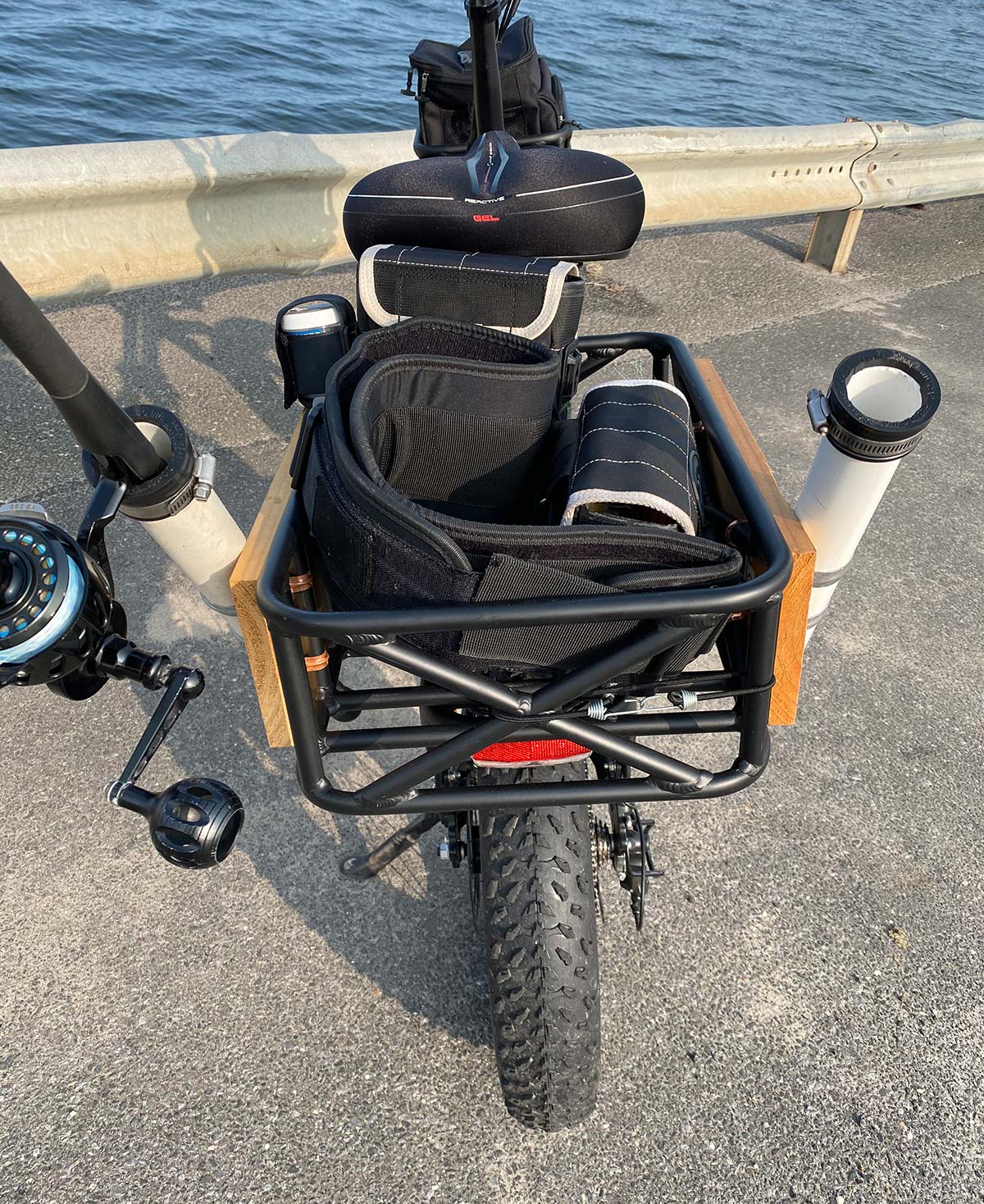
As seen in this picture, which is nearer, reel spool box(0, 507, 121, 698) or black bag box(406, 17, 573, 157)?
reel spool box(0, 507, 121, 698)

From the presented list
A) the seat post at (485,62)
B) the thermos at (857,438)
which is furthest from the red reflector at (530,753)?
the seat post at (485,62)

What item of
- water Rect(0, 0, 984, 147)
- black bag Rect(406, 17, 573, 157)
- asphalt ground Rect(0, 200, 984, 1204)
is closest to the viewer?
asphalt ground Rect(0, 200, 984, 1204)

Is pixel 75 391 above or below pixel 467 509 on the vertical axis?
above

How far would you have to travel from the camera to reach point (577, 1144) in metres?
2.00

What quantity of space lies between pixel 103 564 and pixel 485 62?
2668mm

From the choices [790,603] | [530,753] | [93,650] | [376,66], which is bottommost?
[376,66]

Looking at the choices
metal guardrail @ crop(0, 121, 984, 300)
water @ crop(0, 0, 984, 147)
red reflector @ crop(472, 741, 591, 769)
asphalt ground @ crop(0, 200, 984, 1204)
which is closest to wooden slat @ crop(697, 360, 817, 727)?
red reflector @ crop(472, 741, 591, 769)

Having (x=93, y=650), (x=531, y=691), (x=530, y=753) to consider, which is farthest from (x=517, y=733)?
(x=93, y=650)

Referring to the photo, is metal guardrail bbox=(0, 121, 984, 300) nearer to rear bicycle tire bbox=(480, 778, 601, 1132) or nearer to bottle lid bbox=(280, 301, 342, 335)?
bottle lid bbox=(280, 301, 342, 335)

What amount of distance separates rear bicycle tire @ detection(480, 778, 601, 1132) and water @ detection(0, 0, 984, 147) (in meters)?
10.6

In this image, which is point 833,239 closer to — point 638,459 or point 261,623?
point 638,459

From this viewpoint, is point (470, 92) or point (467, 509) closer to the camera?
point (467, 509)

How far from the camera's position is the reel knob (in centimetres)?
151

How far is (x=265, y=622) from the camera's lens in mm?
1819
